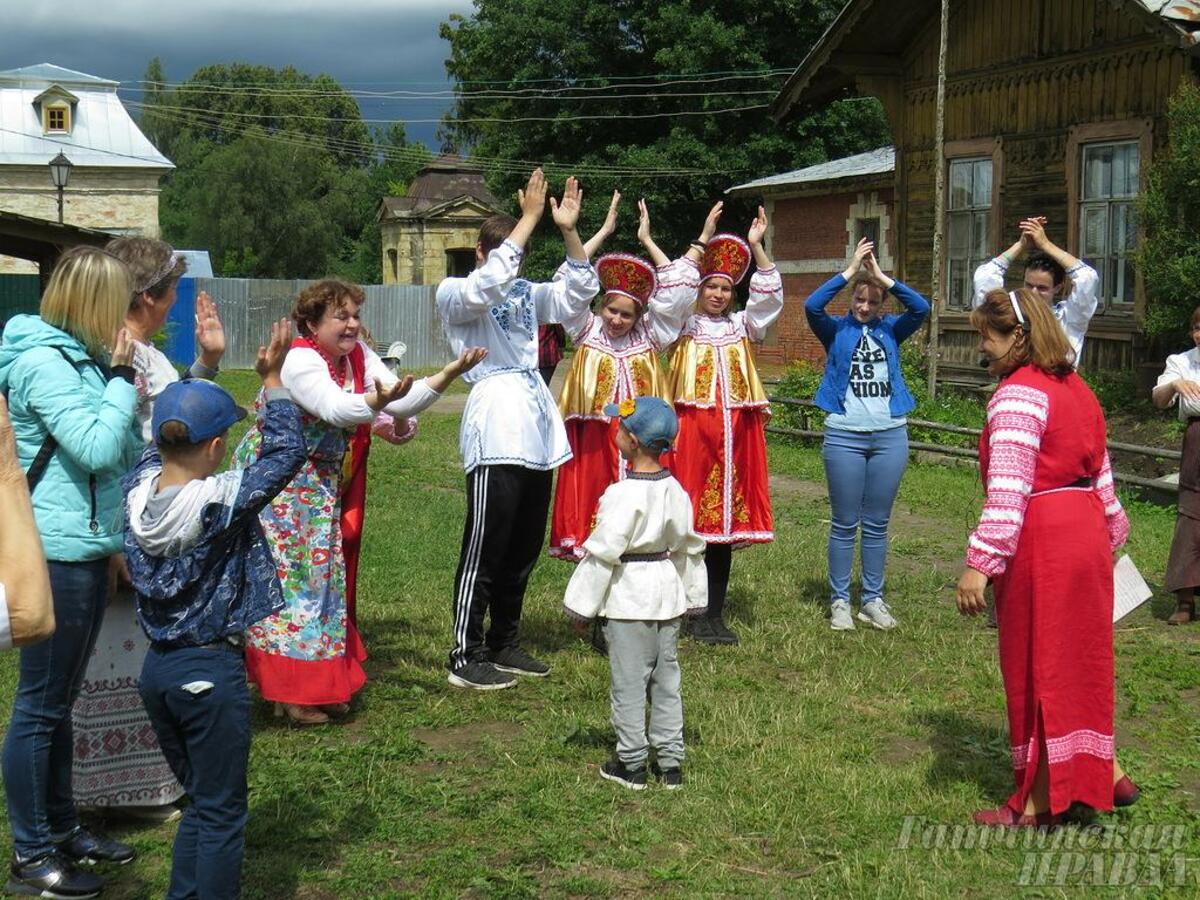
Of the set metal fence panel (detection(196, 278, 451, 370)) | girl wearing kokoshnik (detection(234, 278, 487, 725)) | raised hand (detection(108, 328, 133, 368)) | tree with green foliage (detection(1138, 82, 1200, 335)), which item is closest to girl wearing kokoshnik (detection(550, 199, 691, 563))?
girl wearing kokoshnik (detection(234, 278, 487, 725))

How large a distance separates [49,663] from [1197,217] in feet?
40.3

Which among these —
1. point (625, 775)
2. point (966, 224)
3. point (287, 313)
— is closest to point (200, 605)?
point (625, 775)

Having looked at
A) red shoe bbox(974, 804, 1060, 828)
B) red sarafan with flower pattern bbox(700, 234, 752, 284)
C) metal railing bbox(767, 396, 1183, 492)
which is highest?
red sarafan with flower pattern bbox(700, 234, 752, 284)

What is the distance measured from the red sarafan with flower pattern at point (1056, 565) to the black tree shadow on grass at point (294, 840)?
91.6 inches

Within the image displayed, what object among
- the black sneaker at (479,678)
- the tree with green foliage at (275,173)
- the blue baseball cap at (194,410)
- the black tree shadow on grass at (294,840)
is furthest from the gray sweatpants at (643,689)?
the tree with green foliage at (275,173)

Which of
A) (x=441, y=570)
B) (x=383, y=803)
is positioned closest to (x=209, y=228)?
(x=441, y=570)

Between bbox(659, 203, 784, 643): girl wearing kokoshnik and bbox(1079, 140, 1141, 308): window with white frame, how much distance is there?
9.71 metres

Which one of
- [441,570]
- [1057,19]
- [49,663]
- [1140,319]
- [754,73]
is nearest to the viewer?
[49,663]

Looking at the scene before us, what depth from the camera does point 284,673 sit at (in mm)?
5469

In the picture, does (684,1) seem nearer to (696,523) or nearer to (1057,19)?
(1057,19)

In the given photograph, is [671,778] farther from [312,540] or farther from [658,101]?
[658,101]

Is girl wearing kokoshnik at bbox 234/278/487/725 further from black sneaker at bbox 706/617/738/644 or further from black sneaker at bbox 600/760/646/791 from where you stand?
black sneaker at bbox 706/617/738/644

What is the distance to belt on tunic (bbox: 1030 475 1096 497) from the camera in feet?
14.5

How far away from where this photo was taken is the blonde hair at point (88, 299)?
410 centimetres
